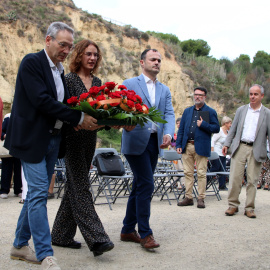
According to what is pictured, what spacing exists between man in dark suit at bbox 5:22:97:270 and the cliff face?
21.4 meters

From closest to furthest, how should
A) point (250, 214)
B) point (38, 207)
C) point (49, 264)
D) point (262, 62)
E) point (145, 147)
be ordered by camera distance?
point (49, 264) < point (38, 207) < point (145, 147) < point (250, 214) < point (262, 62)

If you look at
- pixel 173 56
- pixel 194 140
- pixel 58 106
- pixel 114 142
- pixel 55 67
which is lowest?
pixel 114 142

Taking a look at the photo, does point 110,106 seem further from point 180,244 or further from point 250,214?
point 250,214

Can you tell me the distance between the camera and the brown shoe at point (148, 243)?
13.7ft

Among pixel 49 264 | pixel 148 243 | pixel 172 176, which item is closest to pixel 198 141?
pixel 172 176

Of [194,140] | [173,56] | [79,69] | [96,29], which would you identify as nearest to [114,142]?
[96,29]

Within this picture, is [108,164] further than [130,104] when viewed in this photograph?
Yes

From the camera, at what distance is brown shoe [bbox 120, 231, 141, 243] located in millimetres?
4603

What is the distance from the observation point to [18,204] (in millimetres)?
7395

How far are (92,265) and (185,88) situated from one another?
116 ft

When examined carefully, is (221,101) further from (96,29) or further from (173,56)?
(96,29)

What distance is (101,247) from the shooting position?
375 cm

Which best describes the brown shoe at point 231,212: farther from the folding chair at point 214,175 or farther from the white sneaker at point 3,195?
the white sneaker at point 3,195

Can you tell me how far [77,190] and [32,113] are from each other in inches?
39.7
